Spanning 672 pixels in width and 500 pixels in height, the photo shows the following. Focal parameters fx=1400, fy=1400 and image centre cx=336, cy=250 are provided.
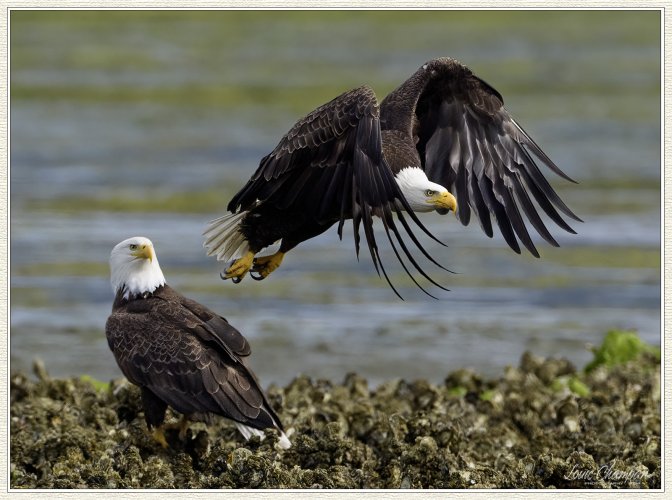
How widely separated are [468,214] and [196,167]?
767 centimetres

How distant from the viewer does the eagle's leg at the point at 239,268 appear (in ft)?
22.7

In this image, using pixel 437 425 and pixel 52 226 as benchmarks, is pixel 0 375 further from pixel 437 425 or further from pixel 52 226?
pixel 52 226

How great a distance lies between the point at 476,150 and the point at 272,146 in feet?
25.8

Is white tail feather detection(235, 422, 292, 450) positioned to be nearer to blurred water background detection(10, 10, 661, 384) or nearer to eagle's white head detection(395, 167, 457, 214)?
eagle's white head detection(395, 167, 457, 214)

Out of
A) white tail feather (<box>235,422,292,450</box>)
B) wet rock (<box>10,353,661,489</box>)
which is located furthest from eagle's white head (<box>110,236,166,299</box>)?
white tail feather (<box>235,422,292,450</box>)

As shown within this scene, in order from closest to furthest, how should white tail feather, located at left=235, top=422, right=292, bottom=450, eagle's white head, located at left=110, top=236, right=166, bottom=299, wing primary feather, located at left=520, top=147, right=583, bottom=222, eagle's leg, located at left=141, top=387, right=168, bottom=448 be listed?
white tail feather, located at left=235, top=422, right=292, bottom=450 → eagle's leg, located at left=141, top=387, right=168, bottom=448 → eagle's white head, located at left=110, top=236, right=166, bottom=299 → wing primary feather, located at left=520, top=147, right=583, bottom=222

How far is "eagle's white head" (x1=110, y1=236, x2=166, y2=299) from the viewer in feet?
24.0

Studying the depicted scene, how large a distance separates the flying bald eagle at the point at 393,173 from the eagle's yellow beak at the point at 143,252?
407mm

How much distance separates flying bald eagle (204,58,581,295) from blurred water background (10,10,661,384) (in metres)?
2.25

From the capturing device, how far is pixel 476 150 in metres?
7.66

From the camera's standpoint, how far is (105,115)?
17344 mm

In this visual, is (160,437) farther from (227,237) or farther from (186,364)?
(227,237)

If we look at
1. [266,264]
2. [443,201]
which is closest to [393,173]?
[443,201]

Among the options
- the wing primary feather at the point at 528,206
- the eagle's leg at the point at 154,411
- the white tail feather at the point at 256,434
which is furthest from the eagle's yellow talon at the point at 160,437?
the wing primary feather at the point at 528,206
